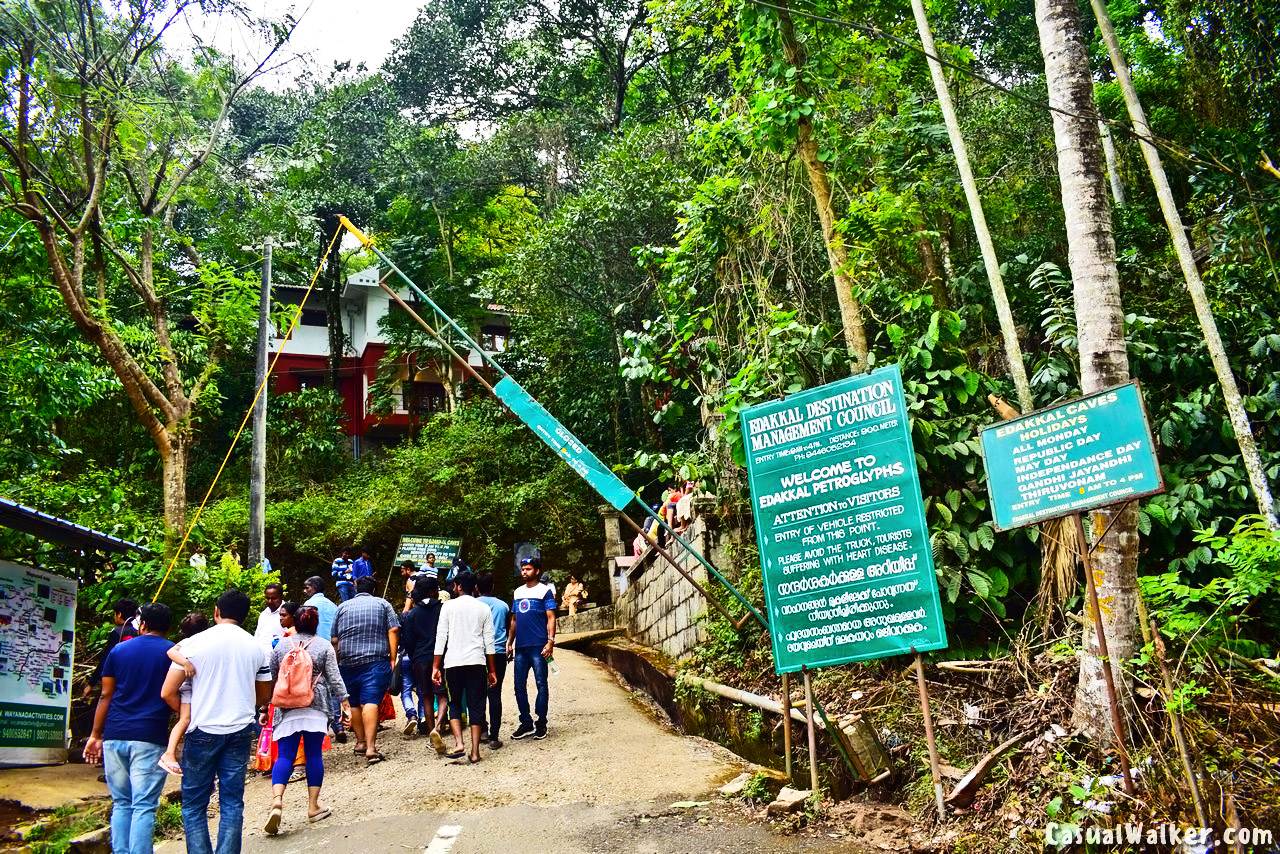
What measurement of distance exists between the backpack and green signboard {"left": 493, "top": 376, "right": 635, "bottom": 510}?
251 centimetres

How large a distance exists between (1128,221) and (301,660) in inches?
419

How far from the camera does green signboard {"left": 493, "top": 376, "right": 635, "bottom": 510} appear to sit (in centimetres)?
730

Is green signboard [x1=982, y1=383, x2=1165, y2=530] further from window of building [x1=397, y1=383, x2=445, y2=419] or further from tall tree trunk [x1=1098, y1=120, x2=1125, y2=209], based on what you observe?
window of building [x1=397, y1=383, x2=445, y2=419]

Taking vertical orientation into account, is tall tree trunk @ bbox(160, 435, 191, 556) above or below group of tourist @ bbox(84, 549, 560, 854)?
above

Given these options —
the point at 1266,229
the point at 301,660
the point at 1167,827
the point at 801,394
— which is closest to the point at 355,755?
Answer: the point at 301,660

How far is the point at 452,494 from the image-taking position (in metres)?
24.3

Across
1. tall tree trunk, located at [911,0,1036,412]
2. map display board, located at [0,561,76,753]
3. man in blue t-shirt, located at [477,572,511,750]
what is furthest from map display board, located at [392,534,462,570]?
tall tree trunk, located at [911,0,1036,412]

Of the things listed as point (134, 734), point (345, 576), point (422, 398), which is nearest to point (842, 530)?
point (134, 734)

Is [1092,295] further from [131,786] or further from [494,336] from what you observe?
[494,336]

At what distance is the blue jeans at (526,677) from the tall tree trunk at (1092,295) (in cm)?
517

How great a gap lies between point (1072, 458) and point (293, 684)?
564 centimetres

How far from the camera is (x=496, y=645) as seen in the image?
935cm

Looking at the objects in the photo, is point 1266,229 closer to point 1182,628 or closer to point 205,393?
point 1182,628

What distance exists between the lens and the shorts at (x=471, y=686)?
336 inches
